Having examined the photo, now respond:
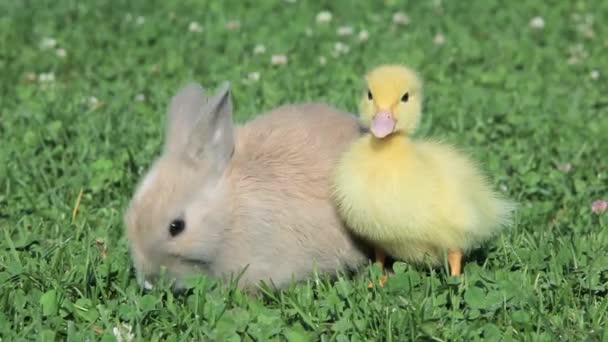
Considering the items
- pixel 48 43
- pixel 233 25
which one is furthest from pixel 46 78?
pixel 233 25

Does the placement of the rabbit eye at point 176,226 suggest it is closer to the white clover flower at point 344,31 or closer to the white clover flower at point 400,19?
the white clover flower at point 344,31

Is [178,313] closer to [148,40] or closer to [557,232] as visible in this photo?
[557,232]

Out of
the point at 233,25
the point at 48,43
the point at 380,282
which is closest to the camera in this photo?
the point at 380,282

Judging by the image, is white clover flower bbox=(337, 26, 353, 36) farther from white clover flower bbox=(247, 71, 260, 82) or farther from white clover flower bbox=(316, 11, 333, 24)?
white clover flower bbox=(247, 71, 260, 82)

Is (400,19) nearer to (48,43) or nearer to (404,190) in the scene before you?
(48,43)

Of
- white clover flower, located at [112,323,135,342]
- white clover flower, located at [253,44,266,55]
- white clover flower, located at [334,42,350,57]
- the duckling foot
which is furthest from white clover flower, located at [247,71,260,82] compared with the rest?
white clover flower, located at [112,323,135,342]
